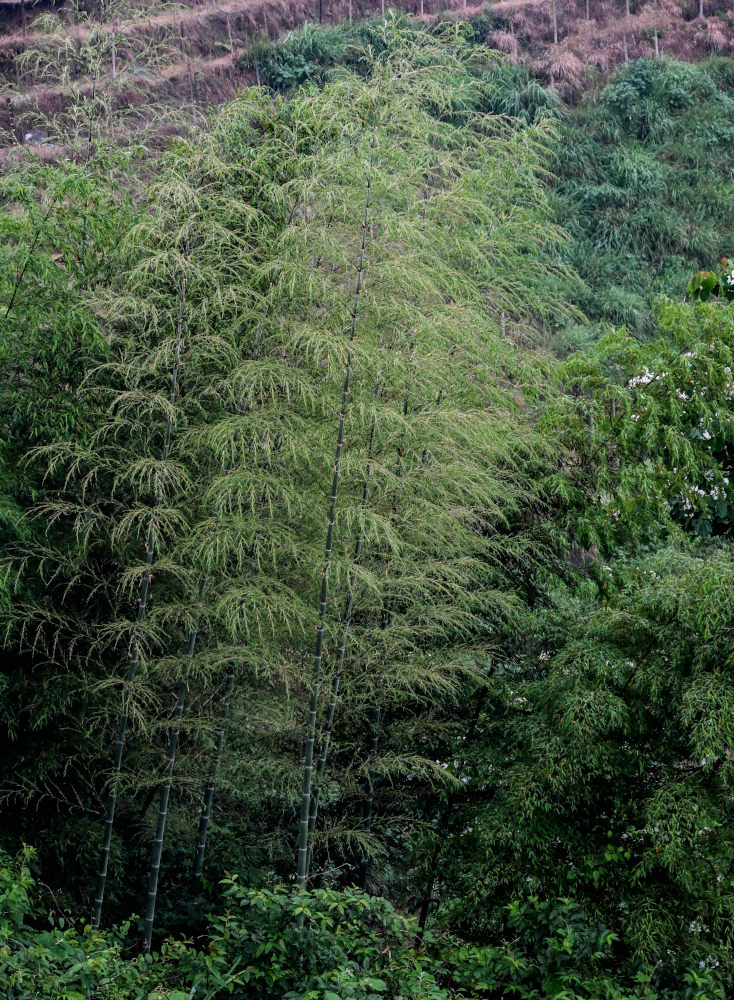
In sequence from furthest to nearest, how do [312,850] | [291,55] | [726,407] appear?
[291,55], [726,407], [312,850]

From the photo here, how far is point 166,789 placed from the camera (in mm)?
3963

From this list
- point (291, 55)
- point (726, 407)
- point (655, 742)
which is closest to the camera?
point (655, 742)

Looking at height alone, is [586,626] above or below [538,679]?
above

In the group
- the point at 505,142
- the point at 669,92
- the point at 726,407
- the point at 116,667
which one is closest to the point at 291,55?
the point at 669,92

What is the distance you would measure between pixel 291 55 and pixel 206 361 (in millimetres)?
12972

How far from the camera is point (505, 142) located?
524 centimetres

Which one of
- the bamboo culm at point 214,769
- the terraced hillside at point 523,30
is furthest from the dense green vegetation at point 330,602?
the terraced hillside at point 523,30

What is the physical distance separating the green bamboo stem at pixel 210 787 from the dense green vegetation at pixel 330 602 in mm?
20

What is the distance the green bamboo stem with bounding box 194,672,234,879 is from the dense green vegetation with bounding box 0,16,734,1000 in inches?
0.8

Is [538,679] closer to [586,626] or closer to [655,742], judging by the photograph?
[586,626]

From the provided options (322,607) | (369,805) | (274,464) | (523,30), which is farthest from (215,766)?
(523,30)

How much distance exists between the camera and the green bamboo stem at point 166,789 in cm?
386

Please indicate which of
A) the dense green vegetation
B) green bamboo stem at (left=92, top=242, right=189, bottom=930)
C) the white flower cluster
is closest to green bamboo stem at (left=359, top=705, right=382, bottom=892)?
the dense green vegetation

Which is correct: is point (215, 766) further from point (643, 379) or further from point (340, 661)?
point (643, 379)
